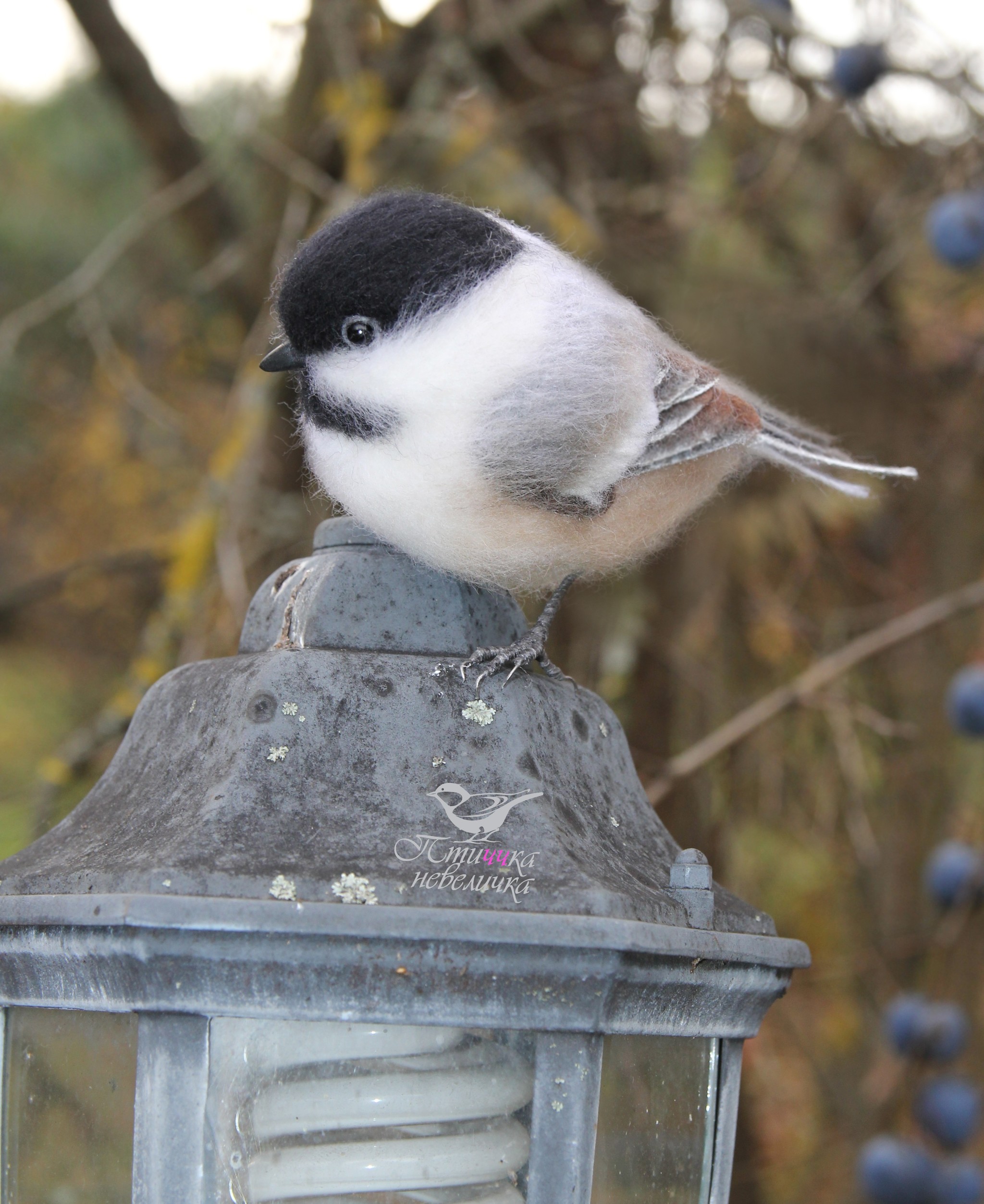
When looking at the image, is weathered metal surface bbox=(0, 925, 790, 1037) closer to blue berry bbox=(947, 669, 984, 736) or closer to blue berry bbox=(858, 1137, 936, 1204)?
blue berry bbox=(947, 669, 984, 736)

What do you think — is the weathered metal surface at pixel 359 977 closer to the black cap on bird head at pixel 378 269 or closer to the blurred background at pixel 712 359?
the black cap on bird head at pixel 378 269

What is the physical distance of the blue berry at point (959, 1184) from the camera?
2.45 metres

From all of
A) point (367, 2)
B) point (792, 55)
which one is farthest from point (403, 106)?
point (792, 55)

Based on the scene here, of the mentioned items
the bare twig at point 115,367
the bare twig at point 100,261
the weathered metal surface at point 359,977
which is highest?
the bare twig at point 100,261

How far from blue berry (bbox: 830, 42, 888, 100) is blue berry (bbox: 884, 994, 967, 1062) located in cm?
169

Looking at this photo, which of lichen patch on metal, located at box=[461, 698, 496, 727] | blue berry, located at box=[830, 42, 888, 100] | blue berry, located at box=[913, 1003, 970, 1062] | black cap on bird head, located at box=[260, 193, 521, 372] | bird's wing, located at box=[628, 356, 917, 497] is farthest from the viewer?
blue berry, located at box=[913, 1003, 970, 1062]

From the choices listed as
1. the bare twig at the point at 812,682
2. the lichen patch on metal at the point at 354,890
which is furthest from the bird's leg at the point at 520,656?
the bare twig at the point at 812,682

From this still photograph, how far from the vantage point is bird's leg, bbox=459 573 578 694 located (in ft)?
3.06

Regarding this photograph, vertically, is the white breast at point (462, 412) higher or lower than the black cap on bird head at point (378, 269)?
lower

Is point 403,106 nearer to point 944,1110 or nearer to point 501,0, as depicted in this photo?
point 501,0

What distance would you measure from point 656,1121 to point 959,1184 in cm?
192

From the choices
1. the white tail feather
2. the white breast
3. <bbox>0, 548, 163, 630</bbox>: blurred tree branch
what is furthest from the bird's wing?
<bbox>0, 548, 163, 630</bbox>: blurred tree branch

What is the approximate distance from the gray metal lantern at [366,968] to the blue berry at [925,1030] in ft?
5.71

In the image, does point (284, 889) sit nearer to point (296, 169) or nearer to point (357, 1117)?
point (357, 1117)
